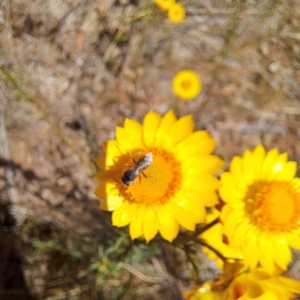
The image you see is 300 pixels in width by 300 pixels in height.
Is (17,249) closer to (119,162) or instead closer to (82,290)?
(82,290)

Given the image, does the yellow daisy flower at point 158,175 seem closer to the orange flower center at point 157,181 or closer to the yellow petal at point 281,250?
the orange flower center at point 157,181

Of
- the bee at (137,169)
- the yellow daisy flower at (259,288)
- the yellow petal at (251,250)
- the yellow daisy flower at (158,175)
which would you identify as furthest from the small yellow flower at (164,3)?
the yellow daisy flower at (259,288)

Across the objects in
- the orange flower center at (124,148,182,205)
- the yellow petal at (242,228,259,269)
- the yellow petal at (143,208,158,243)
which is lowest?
the yellow petal at (242,228,259,269)

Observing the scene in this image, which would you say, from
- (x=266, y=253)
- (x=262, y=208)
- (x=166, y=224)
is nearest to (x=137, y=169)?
(x=166, y=224)

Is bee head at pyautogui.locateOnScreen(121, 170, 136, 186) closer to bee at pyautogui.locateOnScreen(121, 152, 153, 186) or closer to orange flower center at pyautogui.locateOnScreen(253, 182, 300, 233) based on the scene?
bee at pyautogui.locateOnScreen(121, 152, 153, 186)

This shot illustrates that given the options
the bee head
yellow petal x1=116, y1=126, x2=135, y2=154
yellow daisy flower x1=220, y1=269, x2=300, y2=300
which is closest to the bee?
the bee head

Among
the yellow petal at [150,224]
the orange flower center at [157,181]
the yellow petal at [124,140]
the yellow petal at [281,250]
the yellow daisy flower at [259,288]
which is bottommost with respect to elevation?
the yellow petal at [281,250]

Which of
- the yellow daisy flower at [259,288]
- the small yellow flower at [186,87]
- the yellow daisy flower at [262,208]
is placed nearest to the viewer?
the yellow daisy flower at [259,288]
